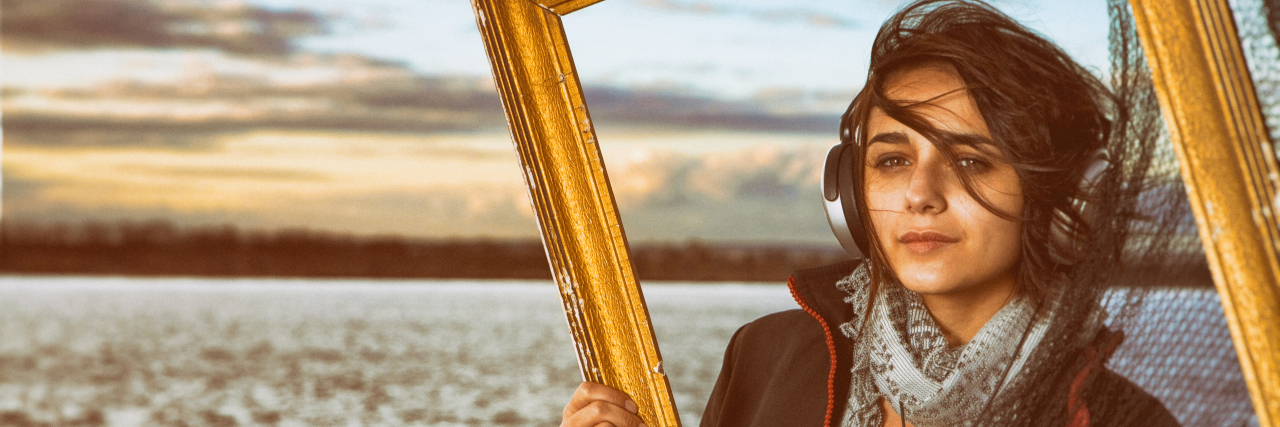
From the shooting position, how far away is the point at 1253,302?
0.73m

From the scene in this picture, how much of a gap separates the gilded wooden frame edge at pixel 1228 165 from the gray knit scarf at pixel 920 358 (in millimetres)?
615

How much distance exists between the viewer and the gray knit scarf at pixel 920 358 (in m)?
1.52

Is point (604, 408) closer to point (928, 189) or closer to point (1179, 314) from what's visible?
point (928, 189)

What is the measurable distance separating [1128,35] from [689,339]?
228 ft

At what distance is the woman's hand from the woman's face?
1.89 feet

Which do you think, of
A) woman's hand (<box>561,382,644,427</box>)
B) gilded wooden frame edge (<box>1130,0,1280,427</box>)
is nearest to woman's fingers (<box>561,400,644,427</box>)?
woman's hand (<box>561,382,644,427</box>)

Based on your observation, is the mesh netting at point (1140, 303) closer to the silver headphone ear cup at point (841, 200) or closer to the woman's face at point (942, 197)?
the woman's face at point (942, 197)

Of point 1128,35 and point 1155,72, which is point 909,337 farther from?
point 1155,72

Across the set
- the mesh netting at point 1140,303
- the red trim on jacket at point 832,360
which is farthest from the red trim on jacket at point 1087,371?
the red trim on jacket at point 832,360

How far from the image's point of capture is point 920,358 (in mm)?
1664

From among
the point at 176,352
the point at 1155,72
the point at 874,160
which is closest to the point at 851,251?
the point at 874,160

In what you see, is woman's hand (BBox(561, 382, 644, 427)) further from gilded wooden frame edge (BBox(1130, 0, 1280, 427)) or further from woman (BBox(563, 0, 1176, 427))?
gilded wooden frame edge (BBox(1130, 0, 1280, 427))

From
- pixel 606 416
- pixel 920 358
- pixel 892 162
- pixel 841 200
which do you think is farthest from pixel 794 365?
pixel 606 416

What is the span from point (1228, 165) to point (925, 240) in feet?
2.40
